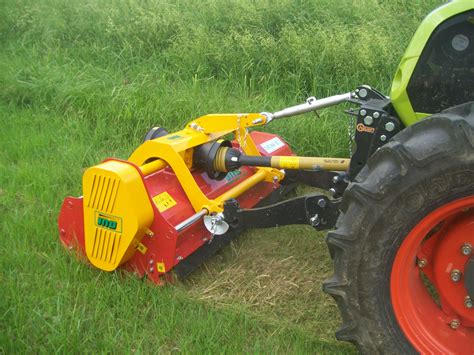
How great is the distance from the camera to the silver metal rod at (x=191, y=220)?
300 centimetres

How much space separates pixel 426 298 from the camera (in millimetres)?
2414

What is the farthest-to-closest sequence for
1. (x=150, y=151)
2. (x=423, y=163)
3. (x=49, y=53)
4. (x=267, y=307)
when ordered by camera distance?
1. (x=49, y=53)
2. (x=150, y=151)
3. (x=267, y=307)
4. (x=423, y=163)

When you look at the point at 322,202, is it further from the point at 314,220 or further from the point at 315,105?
→ the point at 315,105

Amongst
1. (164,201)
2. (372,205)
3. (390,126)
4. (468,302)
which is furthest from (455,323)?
(164,201)

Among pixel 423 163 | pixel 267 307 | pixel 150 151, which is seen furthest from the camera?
pixel 150 151

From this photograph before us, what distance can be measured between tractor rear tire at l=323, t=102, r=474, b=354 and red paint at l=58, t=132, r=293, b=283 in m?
1.03

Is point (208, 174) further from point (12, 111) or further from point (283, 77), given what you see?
point (12, 111)

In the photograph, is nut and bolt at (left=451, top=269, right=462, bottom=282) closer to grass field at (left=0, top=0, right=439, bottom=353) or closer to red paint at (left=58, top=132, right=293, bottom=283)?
grass field at (left=0, top=0, right=439, bottom=353)

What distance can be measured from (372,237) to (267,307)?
3.30ft

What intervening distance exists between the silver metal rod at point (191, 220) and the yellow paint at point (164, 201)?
0.12 metres

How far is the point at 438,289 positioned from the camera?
2.40m

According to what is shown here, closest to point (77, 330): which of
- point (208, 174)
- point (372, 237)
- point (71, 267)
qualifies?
point (71, 267)

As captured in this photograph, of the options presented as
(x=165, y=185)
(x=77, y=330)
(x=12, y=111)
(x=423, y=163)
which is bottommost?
(x=12, y=111)

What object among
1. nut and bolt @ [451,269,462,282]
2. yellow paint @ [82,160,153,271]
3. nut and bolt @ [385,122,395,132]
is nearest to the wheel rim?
nut and bolt @ [451,269,462,282]
